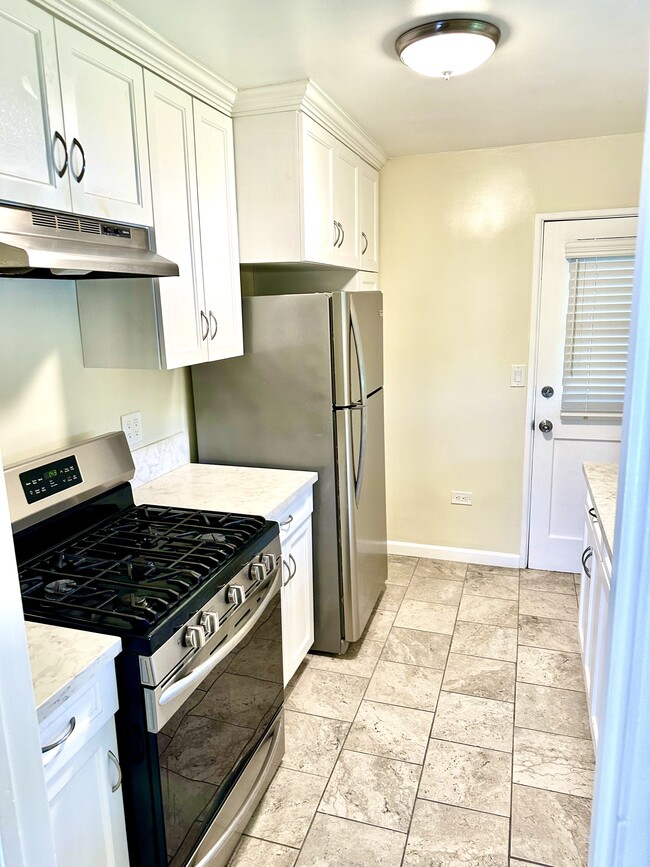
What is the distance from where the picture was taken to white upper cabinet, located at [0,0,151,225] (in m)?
1.35

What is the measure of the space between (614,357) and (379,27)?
2.22 metres

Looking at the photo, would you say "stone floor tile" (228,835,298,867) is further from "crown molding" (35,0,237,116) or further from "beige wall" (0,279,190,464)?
"crown molding" (35,0,237,116)

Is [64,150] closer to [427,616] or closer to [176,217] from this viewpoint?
[176,217]

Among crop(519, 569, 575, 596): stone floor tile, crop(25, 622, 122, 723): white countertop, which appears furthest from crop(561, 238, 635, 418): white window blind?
crop(25, 622, 122, 723): white countertop

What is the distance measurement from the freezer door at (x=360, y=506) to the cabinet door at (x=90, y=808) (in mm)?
1458

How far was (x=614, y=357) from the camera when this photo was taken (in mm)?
3316

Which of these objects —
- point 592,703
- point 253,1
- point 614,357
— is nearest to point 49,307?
point 253,1

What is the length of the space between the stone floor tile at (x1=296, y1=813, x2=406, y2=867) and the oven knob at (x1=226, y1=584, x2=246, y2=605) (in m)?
0.82

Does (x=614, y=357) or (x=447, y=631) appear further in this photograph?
(x=614, y=357)

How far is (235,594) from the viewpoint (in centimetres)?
164

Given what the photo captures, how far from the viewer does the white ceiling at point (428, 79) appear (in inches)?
66.7

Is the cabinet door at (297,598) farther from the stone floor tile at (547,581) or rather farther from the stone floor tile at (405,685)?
the stone floor tile at (547,581)

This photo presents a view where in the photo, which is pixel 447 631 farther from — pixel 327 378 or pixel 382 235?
pixel 382 235

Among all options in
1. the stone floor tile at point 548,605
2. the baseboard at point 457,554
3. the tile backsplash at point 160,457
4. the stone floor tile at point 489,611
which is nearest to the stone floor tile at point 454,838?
the stone floor tile at point 489,611
